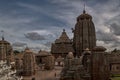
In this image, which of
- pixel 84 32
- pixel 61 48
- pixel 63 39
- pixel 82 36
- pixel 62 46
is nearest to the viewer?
pixel 84 32

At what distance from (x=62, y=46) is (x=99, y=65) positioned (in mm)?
64721

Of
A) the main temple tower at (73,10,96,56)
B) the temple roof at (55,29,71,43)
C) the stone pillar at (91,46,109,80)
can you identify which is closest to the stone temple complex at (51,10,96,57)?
the main temple tower at (73,10,96,56)

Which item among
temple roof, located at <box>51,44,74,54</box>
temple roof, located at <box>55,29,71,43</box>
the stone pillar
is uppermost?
temple roof, located at <box>55,29,71,43</box>

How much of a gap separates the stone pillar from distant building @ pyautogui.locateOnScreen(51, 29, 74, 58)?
62286mm

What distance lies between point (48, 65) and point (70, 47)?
57.4 feet

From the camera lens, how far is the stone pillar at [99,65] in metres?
20.5

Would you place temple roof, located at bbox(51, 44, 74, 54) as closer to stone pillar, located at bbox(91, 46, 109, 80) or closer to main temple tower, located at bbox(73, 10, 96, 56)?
main temple tower, located at bbox(73, 10, 96, 56)

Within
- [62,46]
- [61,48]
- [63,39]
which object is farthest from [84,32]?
[61,48]

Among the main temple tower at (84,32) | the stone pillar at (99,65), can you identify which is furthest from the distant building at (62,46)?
the stone pillar at (99,65)

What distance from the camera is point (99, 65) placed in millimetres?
20578

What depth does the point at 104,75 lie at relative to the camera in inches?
807

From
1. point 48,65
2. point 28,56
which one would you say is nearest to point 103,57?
point 28,56

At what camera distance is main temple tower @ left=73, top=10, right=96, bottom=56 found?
7862 centimetres

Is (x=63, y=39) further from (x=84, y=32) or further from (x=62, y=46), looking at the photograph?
(x=84, y=32)
